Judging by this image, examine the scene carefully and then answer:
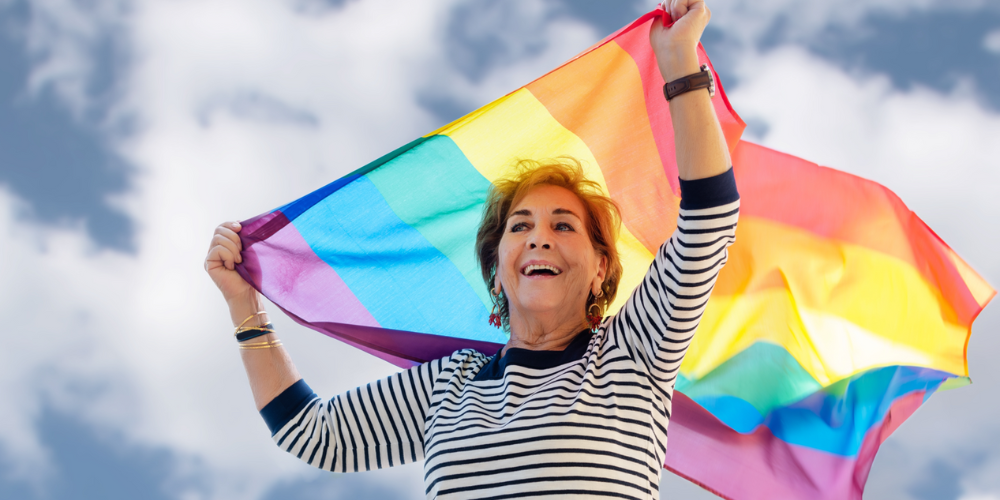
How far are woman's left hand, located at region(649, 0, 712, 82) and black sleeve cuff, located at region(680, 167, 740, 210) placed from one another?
28 cm

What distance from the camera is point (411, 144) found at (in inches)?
102

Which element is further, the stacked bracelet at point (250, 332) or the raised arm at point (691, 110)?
the stacked bracelet at point (250, 332)

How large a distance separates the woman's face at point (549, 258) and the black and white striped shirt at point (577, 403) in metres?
0.14

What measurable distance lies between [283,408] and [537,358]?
33.9 inches

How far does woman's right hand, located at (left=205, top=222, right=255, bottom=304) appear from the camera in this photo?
2.49 meters

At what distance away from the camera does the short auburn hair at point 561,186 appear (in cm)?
242

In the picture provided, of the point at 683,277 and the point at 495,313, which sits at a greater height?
the point at 495,313

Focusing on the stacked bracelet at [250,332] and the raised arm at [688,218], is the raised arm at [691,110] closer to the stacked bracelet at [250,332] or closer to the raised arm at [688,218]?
the raised arm at [688,218]

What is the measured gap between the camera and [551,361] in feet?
6.93

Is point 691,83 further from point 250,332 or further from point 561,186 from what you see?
point 250,332

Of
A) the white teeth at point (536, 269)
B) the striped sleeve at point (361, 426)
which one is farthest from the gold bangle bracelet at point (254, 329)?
the white teeth at point (536, 269)

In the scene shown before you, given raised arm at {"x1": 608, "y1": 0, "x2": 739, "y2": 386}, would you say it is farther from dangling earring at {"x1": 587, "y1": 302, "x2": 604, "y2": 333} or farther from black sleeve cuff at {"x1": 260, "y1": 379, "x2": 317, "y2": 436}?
black sleeve cuff at {"x1": 260, "y1": 379, "x2": 317, "y2": 436}

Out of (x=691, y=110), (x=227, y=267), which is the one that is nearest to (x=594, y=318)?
(x=691, y=110)

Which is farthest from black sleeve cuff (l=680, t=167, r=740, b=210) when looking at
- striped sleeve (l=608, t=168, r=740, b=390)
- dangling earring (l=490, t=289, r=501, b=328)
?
dangling earring (l=490, t=289, r=501, b=328)
